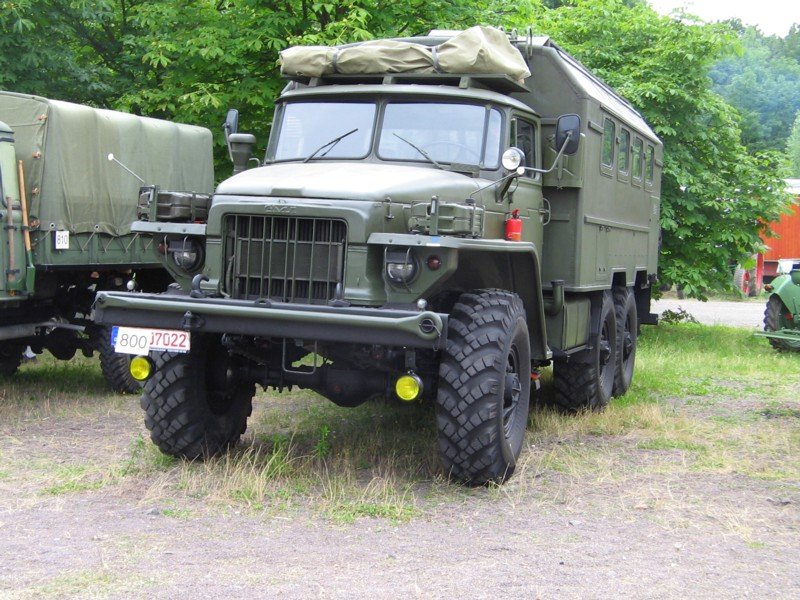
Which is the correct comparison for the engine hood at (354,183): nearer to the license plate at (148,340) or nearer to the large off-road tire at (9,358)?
the license plate at (148,340)

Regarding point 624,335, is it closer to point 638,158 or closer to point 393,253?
point 638,158

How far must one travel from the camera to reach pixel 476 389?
6.46m

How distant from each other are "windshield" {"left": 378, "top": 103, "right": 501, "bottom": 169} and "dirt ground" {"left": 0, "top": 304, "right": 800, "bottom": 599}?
2.22 metres

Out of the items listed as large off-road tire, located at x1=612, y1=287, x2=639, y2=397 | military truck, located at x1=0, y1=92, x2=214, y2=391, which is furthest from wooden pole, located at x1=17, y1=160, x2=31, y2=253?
large off-road tire, located at x1=612, y1=287, x2=639, y2=397

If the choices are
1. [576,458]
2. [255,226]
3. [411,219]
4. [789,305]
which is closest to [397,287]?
[411,219]

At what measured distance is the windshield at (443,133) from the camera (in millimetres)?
7574

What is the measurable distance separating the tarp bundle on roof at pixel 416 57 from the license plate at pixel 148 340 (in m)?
2.60

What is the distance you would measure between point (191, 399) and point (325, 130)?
218cm

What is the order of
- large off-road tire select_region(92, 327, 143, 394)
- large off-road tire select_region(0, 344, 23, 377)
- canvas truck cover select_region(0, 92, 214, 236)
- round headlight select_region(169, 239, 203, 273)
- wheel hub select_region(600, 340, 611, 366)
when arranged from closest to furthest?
round headlight select_region(169, 239, 203, 273), canvas truck cover select_region(0, 92, 214, 236), wheel hub select_region(600, 340, 611, 366), large off-road tire select_region(92, 327, 143, 394), large off-road tire select_region(0, 344, 23, 377)

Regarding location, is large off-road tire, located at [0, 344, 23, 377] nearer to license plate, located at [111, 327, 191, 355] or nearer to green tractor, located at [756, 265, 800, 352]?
license plate, located at [111, 327, 191, 355]

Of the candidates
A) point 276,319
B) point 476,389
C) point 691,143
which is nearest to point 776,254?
point 691,143

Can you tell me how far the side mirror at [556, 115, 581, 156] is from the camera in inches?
314

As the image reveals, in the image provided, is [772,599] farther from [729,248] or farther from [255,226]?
[729,248]

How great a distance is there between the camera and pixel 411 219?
6328 millimetres
